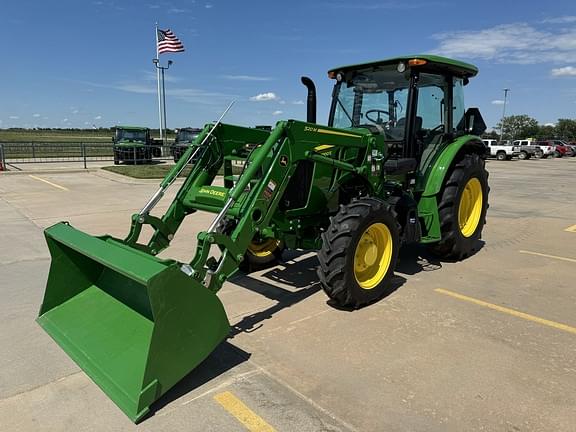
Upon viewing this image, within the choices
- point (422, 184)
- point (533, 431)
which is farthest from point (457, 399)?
point (422, 184)

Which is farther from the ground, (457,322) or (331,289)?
(331,289)

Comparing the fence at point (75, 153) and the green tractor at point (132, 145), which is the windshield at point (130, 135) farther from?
the fence at point (75, 153)

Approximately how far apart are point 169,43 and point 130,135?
20.1 ft

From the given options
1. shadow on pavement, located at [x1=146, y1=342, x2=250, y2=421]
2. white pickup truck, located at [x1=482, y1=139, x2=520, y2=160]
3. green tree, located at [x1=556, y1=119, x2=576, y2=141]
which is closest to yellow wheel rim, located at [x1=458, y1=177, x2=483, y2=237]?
shadow on pavement, located at [x1=146, y1=342, x2=250, y2=421]

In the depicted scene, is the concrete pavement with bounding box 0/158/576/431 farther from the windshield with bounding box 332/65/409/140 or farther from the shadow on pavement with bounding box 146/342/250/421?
the windshield with bounding box 332/65/409/140

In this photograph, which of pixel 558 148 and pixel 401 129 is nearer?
pixel 401 129

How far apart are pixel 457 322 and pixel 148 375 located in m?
2.80

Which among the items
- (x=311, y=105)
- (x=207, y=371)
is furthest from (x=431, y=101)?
(x=207, y=371)

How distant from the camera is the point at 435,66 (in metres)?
5.33

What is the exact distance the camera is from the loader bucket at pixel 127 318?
275cm

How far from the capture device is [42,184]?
14.3 m

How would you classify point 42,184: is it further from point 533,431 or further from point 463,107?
point 533,431

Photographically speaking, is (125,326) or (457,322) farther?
(457,322)

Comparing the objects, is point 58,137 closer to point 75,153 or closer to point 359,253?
point 75,153
